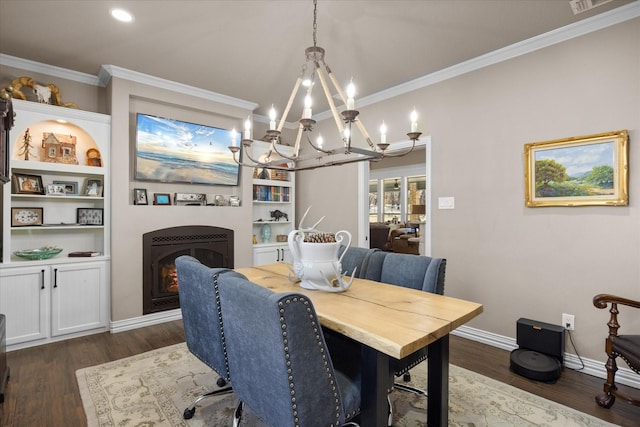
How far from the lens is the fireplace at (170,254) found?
3527 millimetres

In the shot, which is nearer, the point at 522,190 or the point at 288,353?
the point at 288,353

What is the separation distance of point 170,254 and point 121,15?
92.5 inches

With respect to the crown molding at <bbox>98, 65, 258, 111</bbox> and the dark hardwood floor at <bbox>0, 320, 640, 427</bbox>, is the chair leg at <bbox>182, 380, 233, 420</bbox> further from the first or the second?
the crown molding at <bbox>98, 65, 258, 111</bbox>

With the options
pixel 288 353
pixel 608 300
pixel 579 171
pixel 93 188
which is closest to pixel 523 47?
pixel 579 171

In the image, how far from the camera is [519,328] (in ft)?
8.63

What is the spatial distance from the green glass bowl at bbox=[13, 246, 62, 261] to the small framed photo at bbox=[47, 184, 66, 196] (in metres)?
0.54

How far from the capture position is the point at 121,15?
2.38 meters

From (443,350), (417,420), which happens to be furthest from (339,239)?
(417,420)

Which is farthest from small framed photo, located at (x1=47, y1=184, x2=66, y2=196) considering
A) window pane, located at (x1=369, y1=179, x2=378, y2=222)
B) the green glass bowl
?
window pane, located at (x1=369, y1=179, x2=378, y2=222)

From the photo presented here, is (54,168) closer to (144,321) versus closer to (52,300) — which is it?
(52,300)

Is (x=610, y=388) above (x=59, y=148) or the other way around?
the other way around

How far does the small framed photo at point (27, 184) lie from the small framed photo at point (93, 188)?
36 centimetres

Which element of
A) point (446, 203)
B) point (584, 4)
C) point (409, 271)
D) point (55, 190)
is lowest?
point (409, 271)

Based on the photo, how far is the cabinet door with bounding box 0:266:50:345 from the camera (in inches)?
110
